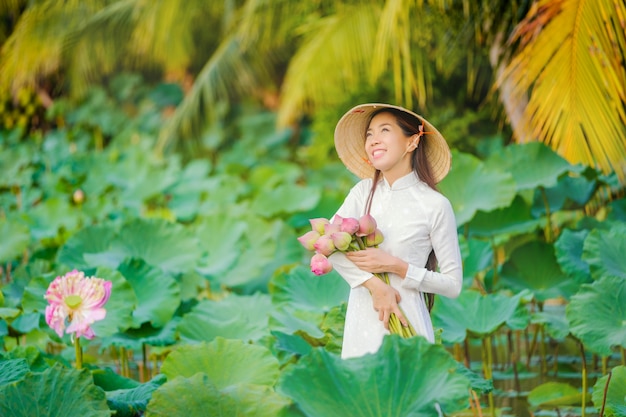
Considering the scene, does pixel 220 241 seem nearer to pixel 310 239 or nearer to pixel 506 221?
pixel 506 221

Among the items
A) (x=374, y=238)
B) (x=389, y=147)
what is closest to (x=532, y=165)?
(x=389, y=147)

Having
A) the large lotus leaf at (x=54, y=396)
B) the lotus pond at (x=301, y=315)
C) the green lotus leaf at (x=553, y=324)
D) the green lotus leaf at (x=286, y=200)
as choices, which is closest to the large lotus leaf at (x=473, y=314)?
the lotus pond at (x=301, y=315)

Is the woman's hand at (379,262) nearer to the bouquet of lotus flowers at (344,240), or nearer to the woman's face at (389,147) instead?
the bouquet of lotus flowers at (344,240)

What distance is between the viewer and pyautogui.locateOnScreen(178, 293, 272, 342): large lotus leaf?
2.95 metres

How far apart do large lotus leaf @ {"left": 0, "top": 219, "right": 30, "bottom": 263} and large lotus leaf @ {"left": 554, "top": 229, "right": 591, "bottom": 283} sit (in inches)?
101

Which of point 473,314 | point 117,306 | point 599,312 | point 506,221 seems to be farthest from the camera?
point 506,221

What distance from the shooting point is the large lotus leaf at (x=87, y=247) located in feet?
11.8

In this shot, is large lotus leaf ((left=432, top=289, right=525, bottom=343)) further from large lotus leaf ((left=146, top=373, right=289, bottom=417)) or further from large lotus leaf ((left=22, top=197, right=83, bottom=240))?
large lotus leaf ((left=22, top=197, right=83, bottom=240))

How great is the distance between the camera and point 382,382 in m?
1.85

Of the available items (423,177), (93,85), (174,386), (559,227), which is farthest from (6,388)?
(93,85)

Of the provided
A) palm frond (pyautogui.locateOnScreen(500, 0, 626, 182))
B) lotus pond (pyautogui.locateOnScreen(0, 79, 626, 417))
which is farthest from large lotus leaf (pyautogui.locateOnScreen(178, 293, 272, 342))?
palm frond (pyautogui.locateOnScreen(500, 0, 626, 182))

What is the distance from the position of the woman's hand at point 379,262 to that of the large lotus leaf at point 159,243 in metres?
1.77

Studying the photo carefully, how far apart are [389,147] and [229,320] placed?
135cm

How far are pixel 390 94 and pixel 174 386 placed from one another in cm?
600
